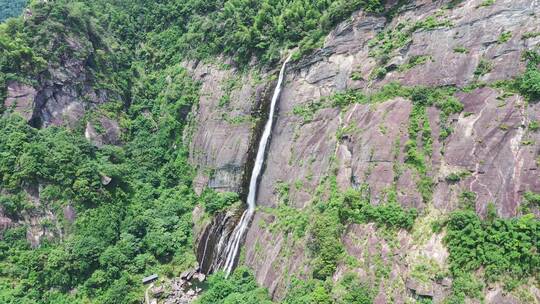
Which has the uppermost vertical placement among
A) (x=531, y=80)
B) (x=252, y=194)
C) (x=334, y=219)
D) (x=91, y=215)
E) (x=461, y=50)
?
(x=461, y=50)

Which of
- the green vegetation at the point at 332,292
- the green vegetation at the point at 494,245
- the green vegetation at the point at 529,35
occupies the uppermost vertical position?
the green vegetation at the point at 529,35

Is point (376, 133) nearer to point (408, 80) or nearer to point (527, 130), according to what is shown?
point (408, 80)

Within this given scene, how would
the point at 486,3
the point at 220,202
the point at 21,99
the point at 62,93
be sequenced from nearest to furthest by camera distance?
the point at 486,3 < the point at 220,202 < the point at 21,99 < the point at 62,93

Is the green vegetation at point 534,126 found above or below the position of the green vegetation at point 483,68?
below

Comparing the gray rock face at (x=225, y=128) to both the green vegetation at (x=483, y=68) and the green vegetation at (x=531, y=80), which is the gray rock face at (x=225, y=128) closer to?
the green vegetation at (x=483, y=68)

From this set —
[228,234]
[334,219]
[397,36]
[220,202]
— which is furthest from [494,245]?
[220,202]

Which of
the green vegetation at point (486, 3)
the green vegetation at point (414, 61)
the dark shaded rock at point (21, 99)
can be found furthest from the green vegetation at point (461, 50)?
the dark shaded rock at point (21, 99)

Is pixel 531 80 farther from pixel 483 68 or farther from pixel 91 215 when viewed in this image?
pixel 91 215
